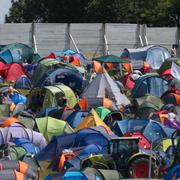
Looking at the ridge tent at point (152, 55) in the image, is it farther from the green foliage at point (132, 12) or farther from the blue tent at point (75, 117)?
the green foliage at point (132, 12)

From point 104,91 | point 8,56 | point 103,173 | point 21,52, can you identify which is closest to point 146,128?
point 103,173

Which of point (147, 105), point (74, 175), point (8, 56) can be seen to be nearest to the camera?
point (74, 175)

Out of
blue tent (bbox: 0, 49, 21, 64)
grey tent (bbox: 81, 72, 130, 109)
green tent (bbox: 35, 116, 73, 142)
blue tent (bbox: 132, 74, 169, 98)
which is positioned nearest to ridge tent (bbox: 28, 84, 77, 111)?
grey tent (bbox: 81, 72, 130, 109)

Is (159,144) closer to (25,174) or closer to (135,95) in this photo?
(25,174)

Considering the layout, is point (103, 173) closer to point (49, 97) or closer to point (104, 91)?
point (49, 97)

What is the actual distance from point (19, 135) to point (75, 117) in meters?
2.92

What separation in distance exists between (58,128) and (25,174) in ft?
18.9

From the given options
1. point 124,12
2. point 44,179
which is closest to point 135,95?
point 44,179

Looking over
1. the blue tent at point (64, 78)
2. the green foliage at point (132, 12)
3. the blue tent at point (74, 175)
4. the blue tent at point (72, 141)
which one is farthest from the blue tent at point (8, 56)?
the blue tent at point (74, 175)

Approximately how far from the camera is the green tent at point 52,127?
74.2ft

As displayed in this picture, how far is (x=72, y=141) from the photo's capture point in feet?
68.7

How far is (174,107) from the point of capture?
25391mm

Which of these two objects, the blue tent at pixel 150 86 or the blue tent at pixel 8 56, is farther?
the blue tent at pixel 8 56

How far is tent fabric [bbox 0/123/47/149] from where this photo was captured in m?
21.3
